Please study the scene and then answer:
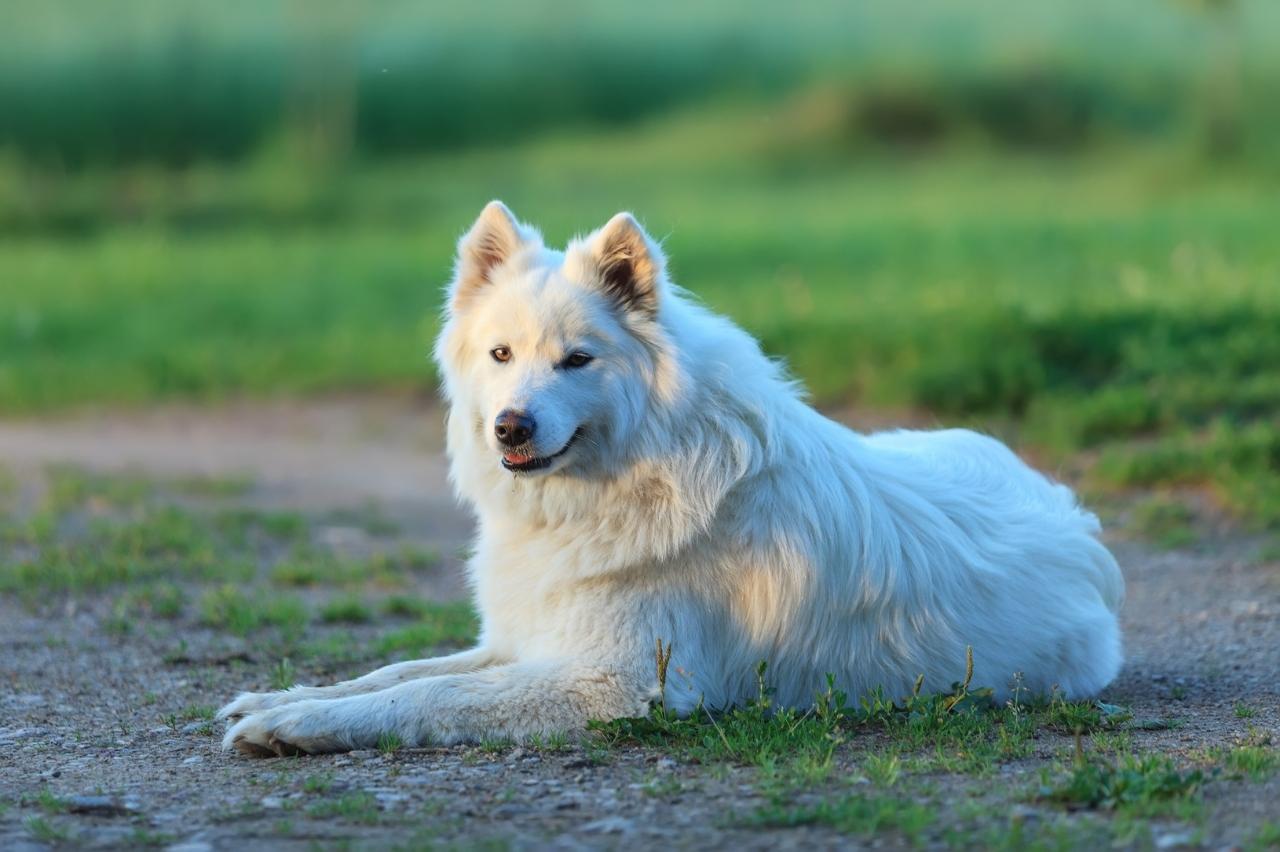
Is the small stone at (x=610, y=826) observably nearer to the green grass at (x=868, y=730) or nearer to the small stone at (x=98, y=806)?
the green grass at (x=868, y=730)

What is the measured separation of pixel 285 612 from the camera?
7.81 metres

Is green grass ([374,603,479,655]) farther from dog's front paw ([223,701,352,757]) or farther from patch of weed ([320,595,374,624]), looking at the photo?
dog's front paw ([223,701,352,757])

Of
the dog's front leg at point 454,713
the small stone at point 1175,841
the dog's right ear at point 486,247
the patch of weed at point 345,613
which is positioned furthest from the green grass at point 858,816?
the patch of weed at point 345,613

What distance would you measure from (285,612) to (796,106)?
19.5m

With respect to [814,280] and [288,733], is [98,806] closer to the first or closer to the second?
[288,733]

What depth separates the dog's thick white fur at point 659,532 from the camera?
5301 mm

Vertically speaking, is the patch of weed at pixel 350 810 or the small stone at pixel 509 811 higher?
the patch of weed at pixel 350 810

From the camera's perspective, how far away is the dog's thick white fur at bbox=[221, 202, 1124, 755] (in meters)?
5.30

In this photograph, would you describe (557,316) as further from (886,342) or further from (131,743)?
(886,342)

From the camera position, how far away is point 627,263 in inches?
217

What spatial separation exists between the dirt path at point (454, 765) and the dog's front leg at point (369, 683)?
6.6 inches

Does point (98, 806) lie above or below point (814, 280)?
below

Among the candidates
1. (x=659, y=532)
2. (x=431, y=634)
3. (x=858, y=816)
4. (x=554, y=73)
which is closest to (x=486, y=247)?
(x=659, y=532)

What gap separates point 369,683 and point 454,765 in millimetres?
856
